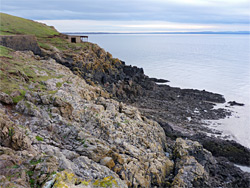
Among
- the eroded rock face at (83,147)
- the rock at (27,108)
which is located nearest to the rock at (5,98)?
the eroded rock face at (83,147)

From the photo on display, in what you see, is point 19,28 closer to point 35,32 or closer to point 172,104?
point 35,32

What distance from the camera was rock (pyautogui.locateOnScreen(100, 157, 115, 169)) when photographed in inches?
687

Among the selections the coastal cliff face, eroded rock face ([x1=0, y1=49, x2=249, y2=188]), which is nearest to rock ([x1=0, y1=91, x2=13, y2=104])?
the coastal cliff face

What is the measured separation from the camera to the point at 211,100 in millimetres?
62625

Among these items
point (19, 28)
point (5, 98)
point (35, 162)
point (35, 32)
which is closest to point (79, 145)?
point (35, 162)

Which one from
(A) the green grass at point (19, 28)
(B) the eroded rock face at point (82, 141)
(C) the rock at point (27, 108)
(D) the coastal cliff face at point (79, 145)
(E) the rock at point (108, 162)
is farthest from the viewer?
(A) the green grass at point (19, 28)

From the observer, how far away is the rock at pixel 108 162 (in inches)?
687

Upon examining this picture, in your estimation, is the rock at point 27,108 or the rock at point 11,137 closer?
the rock at point 11,137

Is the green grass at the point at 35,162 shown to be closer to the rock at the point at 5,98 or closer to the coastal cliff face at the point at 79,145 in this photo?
the coastal cliff face at the point at 79,145

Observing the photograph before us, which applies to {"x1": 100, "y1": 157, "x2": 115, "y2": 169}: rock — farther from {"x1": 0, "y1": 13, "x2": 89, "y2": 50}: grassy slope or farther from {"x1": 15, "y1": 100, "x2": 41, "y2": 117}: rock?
{"x1": 0, "y1": 13, "x2": 89, "y2": 50}: grassy slope

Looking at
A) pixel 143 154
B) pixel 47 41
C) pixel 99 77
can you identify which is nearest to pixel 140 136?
pixel 143 154

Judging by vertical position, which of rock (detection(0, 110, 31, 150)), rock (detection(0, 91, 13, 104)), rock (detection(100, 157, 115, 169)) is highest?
rock (detection(0, 91, 13, 104))

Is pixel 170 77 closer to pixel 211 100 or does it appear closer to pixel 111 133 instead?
pixel 211 100

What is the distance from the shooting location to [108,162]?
1761cm
